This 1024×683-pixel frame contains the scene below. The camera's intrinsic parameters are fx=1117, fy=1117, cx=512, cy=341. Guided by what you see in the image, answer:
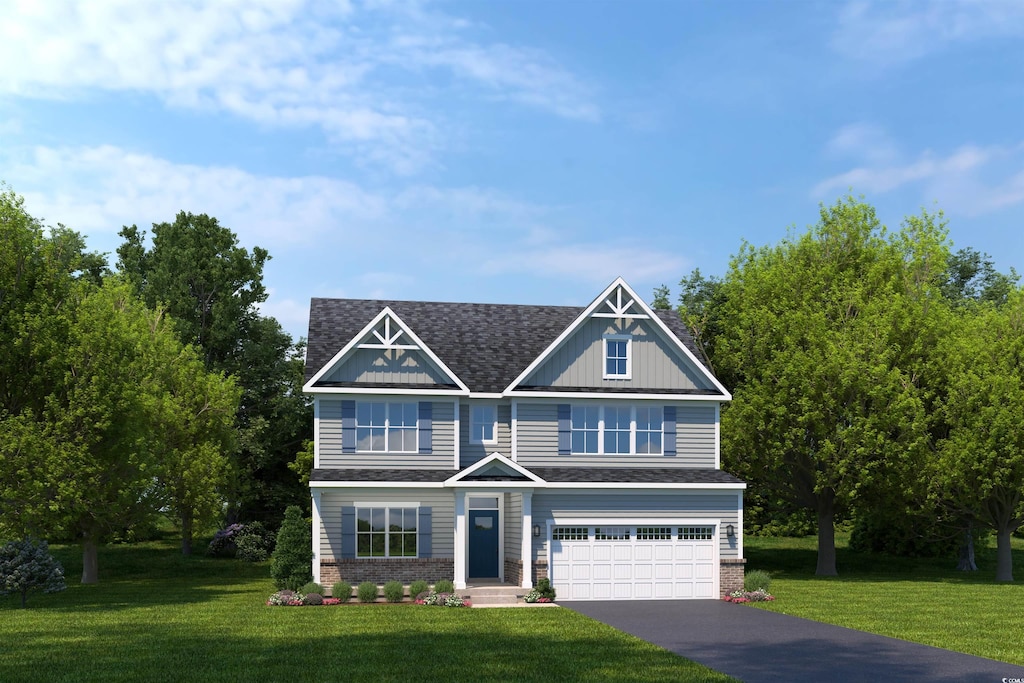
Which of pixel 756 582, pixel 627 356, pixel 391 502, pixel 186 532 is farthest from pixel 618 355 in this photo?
pixel 186 532

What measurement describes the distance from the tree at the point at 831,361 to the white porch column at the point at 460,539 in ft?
43.6

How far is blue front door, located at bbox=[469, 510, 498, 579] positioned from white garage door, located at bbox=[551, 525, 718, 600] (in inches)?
127

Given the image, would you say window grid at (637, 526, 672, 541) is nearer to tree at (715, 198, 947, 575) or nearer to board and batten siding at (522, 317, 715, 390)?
board and batten siding at (522, 317, 715, 390)

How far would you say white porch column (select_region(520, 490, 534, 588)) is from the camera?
111ft

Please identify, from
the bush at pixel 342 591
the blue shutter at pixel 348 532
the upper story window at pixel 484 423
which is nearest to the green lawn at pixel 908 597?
the upper story window at pixel 484 423

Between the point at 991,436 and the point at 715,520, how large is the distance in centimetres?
1157

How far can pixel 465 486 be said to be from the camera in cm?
3431

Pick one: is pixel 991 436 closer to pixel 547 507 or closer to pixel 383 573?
pixel 547 507

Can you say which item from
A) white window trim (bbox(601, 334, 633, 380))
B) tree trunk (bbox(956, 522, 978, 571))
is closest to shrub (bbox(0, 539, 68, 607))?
white window trim (bbox(601, 334, 633, 380))

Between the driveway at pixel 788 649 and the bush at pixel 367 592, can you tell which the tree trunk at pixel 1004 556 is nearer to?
the driveway at pixel 788 649

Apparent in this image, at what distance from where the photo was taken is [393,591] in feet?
109

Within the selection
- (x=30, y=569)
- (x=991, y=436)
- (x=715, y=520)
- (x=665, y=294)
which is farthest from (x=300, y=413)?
(x=991, y=436)

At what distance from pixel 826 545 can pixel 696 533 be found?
36.4 ft

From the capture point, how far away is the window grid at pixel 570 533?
115ft
